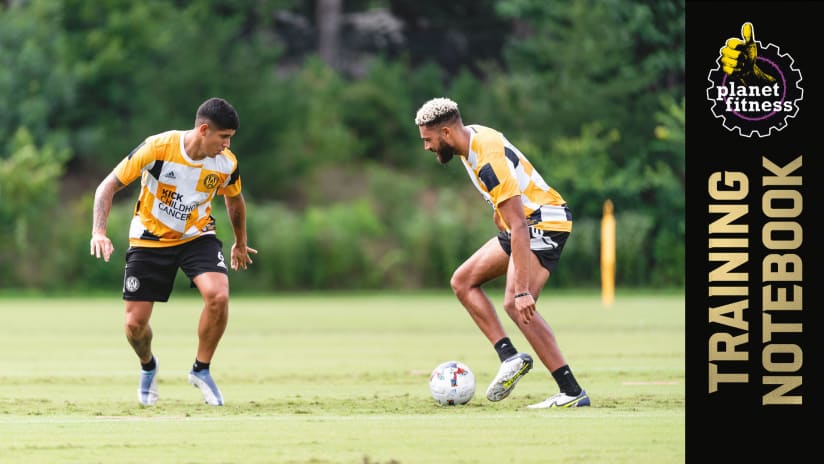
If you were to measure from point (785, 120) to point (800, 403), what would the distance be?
181 centimetres

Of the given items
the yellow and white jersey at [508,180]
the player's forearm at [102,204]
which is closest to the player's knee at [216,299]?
the player's forearm at [102,204]

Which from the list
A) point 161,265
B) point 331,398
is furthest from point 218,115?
point 331,398

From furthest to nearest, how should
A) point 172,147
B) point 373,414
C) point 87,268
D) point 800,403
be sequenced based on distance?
point 87,268 → point 172,147 → point 373,414 → point 800,403

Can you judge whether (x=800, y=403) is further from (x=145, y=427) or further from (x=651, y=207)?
(x=651, y=207)

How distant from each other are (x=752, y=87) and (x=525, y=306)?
2.58 m

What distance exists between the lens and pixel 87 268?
40.6m

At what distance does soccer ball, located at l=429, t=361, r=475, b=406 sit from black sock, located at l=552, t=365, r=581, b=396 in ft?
2.47

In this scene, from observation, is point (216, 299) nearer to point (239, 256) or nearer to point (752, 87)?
point (239, 256)

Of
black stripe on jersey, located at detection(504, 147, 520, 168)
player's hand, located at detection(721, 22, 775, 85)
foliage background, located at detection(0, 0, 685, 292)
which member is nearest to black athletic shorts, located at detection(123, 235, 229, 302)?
black stripe on jersey, located at detection(504, 147, 520, 168)

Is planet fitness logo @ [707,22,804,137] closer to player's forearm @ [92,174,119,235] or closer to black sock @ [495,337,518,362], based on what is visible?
black sock @ [495,337,518,362]

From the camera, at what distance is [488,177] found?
35.9 feet

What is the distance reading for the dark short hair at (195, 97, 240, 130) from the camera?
1166 centimetres

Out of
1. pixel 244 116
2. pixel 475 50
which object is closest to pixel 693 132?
pixel 244 116

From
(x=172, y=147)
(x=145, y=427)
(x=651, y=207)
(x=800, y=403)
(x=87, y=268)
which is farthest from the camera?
(x=651, y=207)
